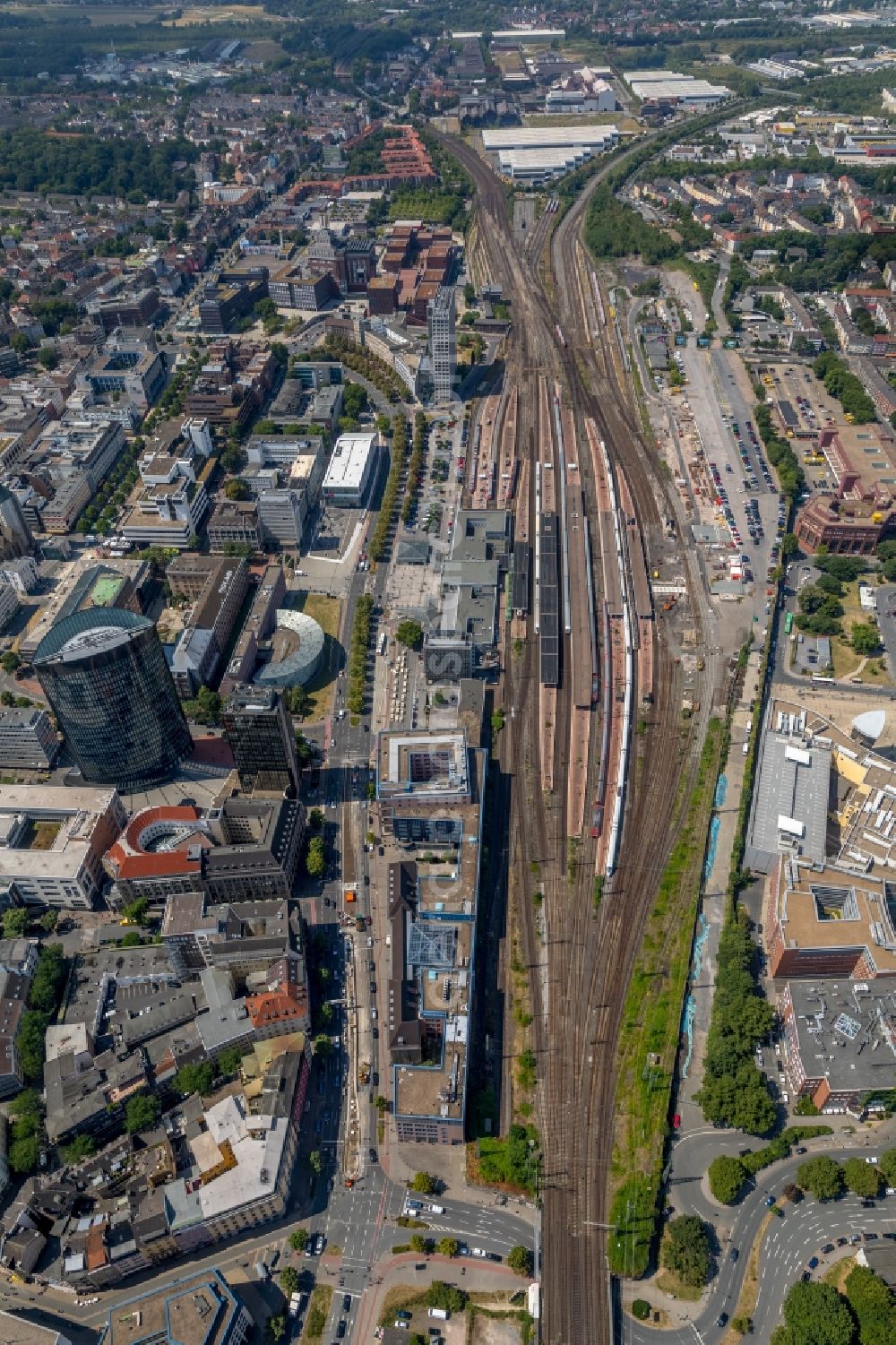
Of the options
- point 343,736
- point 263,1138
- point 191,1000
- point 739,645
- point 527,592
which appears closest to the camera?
point 263,1138

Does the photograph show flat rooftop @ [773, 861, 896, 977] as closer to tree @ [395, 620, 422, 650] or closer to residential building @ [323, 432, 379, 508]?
tree @ [395, 620, 422, 650]

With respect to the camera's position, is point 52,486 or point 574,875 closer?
point 574,875

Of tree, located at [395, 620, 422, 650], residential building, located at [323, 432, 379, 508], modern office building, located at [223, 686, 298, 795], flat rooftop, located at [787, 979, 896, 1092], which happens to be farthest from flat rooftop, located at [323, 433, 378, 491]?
flat rooftop, located at [787, 979, 896, 1092]

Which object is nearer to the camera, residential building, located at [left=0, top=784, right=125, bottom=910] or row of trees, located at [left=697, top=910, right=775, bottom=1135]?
row of trees, located at [left=697, top=910, right=775, bottom=1135]

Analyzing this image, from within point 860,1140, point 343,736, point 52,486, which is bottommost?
point 860,1140

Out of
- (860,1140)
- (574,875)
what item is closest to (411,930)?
(574,875)

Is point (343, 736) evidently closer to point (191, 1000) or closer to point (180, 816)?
point (180, 816)
